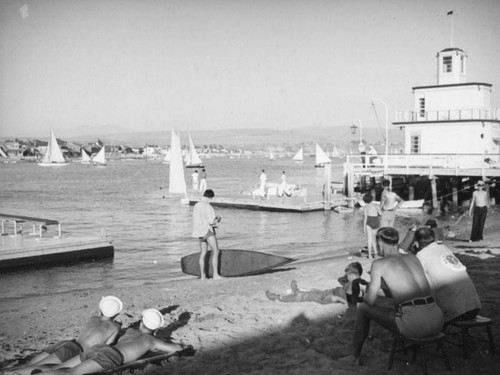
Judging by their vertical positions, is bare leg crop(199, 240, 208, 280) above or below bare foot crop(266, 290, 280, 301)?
above

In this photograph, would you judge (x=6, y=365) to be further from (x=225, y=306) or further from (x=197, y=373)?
(x=225, y=306)

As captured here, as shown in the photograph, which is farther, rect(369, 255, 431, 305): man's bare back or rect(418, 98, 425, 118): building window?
rect(418, 98, 425, 118): building window

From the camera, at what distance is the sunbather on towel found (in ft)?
16.8

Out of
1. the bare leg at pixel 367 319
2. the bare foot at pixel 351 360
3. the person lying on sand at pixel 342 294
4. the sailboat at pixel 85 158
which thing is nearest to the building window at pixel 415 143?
the person lying on sand at pixel 342 294

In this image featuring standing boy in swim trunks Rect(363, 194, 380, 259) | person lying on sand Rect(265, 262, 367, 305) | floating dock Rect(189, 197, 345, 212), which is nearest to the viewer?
person lying on sand Rect(265, 262, 367, 305)

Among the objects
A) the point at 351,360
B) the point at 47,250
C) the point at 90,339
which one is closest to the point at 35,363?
the point at 90,339

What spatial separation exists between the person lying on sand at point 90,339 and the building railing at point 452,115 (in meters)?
37.5

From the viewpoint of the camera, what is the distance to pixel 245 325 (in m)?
7.25

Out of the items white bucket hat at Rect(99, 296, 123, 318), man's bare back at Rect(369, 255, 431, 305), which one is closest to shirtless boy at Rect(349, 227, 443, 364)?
man's bare back at Rect(369, 255, 431, 305)

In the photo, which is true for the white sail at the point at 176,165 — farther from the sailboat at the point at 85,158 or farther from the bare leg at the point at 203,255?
the sailboat at the point at 85,158

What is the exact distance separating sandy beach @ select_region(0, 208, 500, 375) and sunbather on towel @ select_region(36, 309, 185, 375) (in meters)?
0.23

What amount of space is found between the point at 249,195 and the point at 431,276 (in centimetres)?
3466

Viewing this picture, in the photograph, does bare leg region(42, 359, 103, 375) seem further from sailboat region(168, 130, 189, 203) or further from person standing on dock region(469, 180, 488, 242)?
sailboat region(168, 130, 189, 203)

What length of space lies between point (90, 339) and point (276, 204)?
28.6 meters
